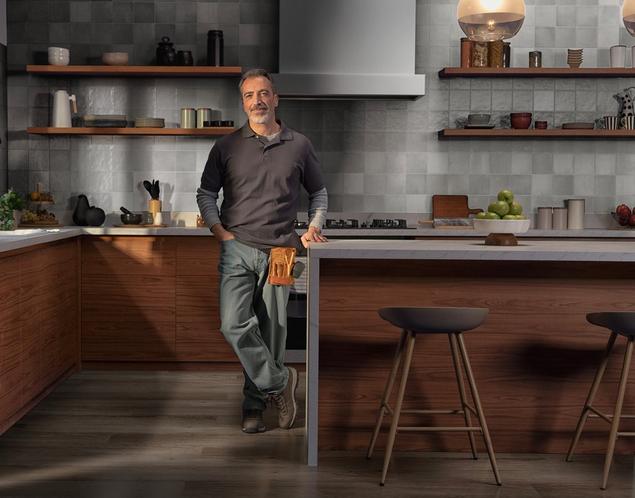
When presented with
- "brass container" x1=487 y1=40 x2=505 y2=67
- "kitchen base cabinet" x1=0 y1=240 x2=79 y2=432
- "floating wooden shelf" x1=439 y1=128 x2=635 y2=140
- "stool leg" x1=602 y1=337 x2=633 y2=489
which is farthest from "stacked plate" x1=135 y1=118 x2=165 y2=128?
"stool leg" x1=602 y1=337 x2=633 y2=489

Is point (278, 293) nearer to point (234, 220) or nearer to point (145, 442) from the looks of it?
point (234, 220)

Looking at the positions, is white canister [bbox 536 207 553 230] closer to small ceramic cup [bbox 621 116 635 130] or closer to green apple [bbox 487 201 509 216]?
small ceramic cup [bbox 621 116 635 130]

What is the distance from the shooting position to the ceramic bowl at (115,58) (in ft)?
18.2

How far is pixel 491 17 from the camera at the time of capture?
371 centimetres

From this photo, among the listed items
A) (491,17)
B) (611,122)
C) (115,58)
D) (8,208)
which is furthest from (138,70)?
(611,122)

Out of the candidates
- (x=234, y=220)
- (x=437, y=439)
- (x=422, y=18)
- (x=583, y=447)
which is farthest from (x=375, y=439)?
(x=422, y=18)

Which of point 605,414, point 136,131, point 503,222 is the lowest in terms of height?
point 605,414

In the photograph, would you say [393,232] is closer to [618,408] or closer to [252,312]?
[252,312]

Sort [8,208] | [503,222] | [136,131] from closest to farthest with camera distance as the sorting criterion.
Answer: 1. [503,222]
2. [8,208]
3. [136,131]

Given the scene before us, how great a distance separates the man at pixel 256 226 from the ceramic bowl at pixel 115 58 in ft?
6.79

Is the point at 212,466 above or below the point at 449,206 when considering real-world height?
below

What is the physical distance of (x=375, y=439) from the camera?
11.1 feet

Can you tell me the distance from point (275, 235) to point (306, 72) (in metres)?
2.02

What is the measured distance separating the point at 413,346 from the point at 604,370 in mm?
790
